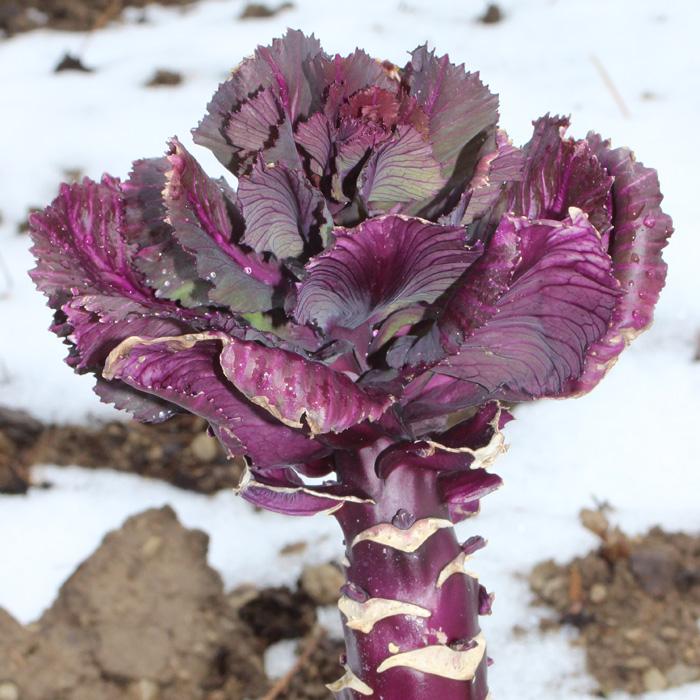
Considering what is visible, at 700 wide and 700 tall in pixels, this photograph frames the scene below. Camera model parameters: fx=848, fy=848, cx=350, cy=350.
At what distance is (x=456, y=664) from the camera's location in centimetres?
50

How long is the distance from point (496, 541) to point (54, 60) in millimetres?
1283

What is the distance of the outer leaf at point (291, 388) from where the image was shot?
16.0 inches

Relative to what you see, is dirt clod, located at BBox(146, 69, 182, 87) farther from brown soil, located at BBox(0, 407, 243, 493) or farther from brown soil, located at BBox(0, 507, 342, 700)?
brown soil, located at BBox(0, 507, 342, 700)

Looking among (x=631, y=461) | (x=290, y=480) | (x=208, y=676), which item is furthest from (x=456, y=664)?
(x=631, y=461)

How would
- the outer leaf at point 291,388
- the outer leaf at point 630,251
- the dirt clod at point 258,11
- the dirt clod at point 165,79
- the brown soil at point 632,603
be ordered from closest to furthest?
the outer leaf at point 291,388
the outer leaf at point 630,251
the brown soil at point 632,603
the dirt clod at point 165,79
the dirt clod at point 258,11

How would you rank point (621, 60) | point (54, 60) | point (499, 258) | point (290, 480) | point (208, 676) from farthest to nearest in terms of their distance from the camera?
point (54, 60) → point (621, 60) → point (208, 676) → point (290, 480) → point (499, 258)

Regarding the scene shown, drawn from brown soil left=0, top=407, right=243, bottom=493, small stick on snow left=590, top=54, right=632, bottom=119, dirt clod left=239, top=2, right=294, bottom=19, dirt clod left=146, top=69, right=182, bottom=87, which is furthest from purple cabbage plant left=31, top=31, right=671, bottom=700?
dirt clod left=239, top=2, right=294, bottom=19

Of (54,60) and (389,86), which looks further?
(54,60)

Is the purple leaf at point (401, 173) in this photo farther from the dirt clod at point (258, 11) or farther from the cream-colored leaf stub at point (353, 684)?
the dirt clod at point (258, 11)

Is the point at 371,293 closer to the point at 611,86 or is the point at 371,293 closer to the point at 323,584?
the point at 323,584

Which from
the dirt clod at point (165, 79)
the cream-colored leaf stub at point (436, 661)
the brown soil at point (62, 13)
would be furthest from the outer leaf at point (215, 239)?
the brown soil at point (62, 13)

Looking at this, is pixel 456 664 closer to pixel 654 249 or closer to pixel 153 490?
pixel 654 249

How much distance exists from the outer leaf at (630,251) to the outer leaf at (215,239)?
20 centimetres

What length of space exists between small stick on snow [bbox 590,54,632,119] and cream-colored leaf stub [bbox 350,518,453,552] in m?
1.06
